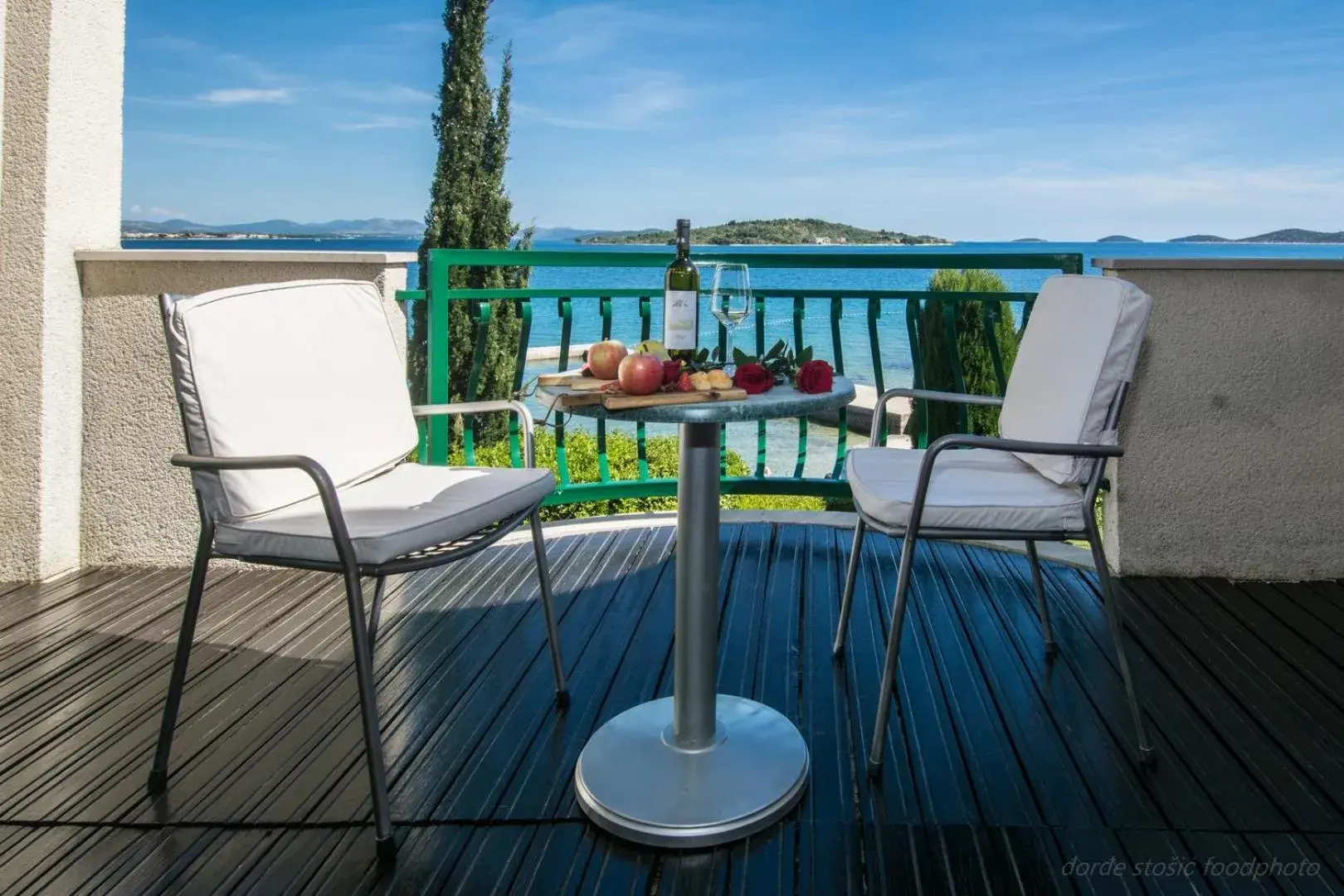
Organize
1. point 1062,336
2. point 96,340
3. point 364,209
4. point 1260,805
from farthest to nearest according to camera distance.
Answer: point 364,209 → point 96,340 → point 1062,336 → point 1260,805

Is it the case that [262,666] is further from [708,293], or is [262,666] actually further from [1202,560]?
[1202,560]

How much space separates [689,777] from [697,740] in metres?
0.10

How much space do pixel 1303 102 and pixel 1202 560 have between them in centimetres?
4316

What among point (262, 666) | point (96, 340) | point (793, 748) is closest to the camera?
point (793, 748)

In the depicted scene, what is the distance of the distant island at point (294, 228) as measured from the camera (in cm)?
3294

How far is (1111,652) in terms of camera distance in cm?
266

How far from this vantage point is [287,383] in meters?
2.07

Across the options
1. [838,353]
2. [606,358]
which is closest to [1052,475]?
[606,358]

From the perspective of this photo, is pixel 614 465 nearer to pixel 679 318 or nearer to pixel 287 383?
pixel 287 383

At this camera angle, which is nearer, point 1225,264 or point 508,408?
point 508,408

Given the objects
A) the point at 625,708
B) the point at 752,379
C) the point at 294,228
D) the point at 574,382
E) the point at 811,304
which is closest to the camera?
the point at 752,379

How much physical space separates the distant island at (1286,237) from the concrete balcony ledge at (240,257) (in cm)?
3911

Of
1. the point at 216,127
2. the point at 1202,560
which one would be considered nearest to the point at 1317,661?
the point at 1202,560

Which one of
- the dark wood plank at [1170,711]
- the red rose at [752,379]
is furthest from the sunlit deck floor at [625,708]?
the red rose at [752,379]
